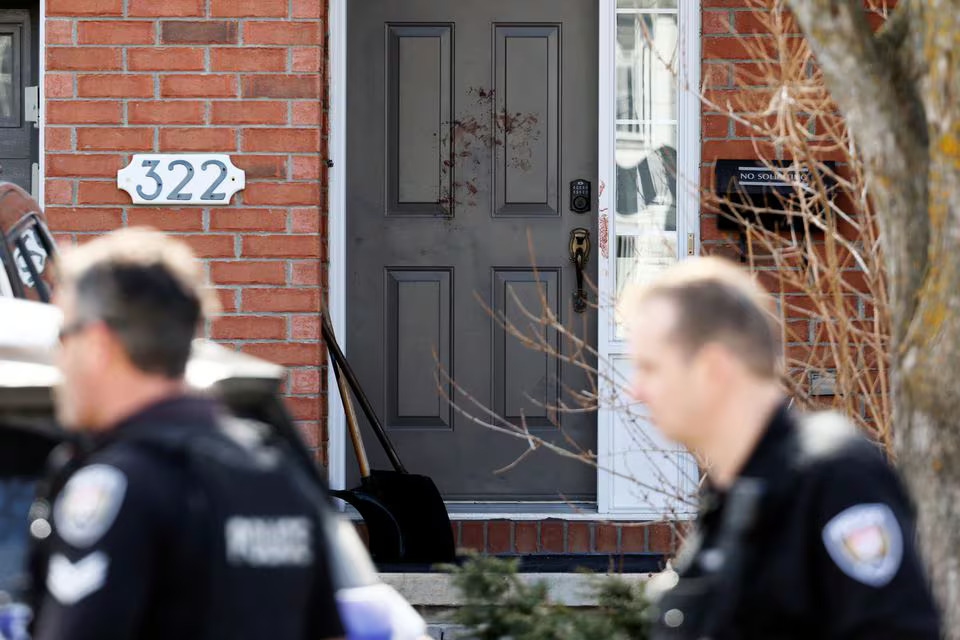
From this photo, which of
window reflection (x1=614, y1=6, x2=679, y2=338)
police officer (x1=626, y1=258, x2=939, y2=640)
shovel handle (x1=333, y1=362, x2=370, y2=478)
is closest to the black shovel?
shovel handle (x1=333, y1=362, x2=370, y2=478)

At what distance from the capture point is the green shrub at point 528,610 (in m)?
3.58

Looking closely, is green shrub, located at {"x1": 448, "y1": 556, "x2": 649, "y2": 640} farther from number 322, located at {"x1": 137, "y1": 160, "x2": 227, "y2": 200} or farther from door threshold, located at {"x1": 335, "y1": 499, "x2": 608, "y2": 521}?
number 322, located at {"x1": 137, "y1": 160, "x2": 227, "y2": 200}

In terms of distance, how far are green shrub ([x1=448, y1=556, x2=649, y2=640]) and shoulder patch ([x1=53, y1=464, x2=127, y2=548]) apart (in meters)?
1.94

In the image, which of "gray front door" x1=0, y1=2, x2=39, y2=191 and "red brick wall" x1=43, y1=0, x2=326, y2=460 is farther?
"gray front door" x1=0, y1=2, x2=39, y2=191

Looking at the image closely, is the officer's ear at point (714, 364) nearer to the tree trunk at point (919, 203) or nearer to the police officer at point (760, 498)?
the police officer at point (760, 498)

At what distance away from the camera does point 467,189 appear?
654 centimetres

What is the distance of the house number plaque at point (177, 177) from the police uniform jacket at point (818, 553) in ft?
14.1

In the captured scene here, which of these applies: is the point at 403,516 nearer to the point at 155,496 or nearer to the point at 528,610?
the point at 528,610

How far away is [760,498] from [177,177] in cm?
443

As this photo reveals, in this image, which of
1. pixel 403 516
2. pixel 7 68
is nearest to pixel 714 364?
pixel 403 516

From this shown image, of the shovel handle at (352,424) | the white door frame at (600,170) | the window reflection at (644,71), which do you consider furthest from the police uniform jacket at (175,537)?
the window reflection at (644,71)

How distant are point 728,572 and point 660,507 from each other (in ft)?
13.5

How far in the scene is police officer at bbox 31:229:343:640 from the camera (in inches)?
69.1

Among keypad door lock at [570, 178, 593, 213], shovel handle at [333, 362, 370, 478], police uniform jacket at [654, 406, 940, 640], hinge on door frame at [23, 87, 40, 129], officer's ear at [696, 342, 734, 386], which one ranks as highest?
hinge on door frame at [23, 87, 40, 129]
